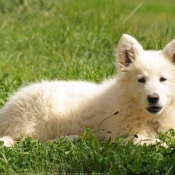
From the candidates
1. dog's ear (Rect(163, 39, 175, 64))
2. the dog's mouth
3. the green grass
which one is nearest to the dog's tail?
the green grass

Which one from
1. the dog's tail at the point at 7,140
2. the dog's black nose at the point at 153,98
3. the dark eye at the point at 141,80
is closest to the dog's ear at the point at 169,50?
the dark eye at the point at 141,80

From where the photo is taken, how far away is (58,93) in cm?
750

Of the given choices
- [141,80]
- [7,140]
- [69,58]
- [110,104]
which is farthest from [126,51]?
[69,58]

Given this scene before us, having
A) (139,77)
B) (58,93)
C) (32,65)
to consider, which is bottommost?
(32,65)

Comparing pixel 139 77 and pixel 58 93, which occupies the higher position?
pixel 139 77

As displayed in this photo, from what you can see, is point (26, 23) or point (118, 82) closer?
point (118, 82)

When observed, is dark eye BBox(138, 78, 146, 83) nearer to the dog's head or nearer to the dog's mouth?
the dog's head

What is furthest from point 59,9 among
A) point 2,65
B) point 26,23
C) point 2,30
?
point 2,65

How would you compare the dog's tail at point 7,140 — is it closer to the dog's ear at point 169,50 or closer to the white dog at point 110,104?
the white dog at point 110,104

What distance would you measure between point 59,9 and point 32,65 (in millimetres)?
2998

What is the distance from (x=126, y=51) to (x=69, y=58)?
322 centimetres

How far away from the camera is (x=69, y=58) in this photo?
1019 centimetres

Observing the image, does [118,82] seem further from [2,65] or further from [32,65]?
[32,65]

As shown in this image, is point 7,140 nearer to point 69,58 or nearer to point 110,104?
point 110,104
